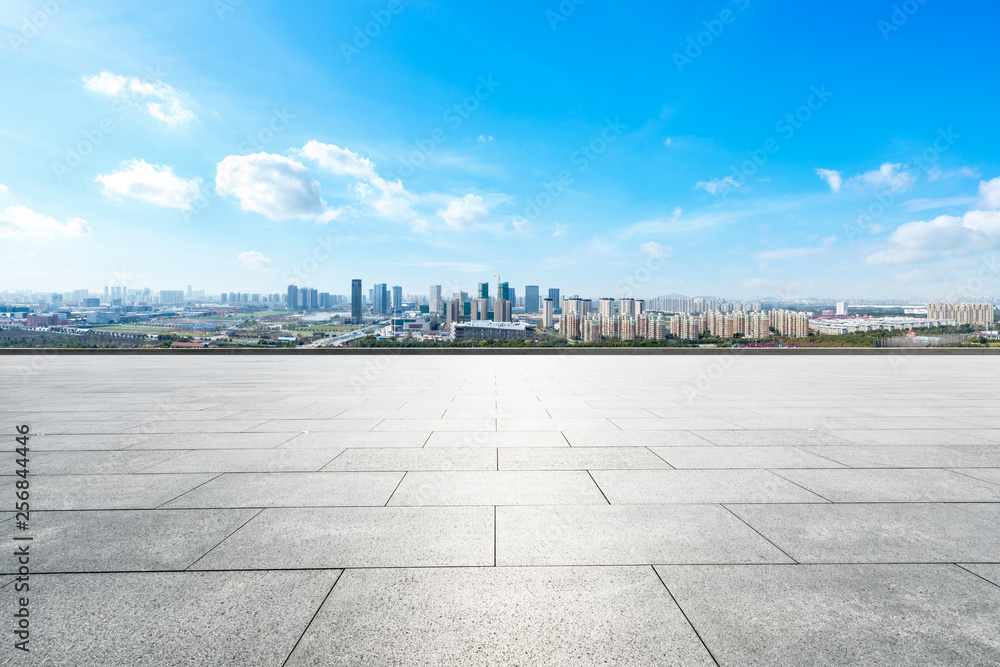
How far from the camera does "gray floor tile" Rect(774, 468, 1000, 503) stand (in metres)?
4.81

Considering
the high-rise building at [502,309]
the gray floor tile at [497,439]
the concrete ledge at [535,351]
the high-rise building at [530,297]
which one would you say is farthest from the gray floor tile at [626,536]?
the high-rise building at [530,297]

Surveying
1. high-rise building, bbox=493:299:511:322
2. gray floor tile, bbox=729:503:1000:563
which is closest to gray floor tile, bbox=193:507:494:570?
gray floor tile, bbox=729:503:1000:563

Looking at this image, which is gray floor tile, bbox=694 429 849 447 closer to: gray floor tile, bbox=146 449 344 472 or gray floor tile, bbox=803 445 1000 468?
gray floor tile, bbox=803 445 1000 468

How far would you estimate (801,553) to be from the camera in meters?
3.64

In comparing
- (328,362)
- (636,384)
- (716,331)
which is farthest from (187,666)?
(716,331)

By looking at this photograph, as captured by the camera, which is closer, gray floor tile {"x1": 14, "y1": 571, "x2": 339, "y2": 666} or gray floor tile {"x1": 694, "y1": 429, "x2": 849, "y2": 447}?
gray floor tile {"x1": 14, "y1": 571, "x2": 339, "y2": 666}

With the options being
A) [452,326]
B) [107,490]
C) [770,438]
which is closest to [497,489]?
[107,490]

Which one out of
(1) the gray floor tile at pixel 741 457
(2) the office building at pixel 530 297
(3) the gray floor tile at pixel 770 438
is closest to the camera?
(1) the gray floor tile at pixel 741 457

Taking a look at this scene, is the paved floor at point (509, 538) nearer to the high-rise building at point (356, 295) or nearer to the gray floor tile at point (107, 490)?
the gray floor tile at point (107, 490)

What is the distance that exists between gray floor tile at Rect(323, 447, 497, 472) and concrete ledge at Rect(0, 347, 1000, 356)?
17600mm

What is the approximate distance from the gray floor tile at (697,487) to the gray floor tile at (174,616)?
123 inches

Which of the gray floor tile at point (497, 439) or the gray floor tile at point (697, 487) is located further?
the gray floor tile at point (497, 439)

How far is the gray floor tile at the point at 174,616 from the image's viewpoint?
8.30ft

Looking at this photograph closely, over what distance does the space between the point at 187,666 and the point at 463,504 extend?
2.57 m
